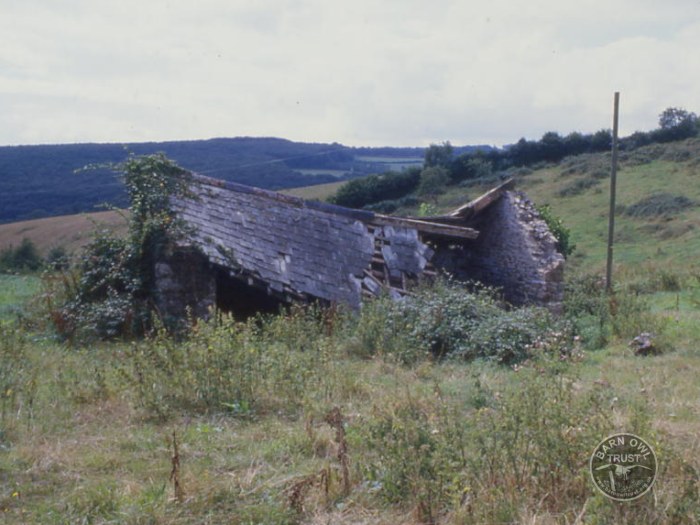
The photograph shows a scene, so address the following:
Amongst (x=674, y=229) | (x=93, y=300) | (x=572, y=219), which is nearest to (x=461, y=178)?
(x=572, y=219)

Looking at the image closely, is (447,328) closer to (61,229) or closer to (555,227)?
(555,227)

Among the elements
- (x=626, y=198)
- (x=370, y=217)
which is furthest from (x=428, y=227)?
(x=626, y=198)

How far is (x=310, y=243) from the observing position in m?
13.2

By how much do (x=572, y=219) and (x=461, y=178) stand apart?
1262 centimetres

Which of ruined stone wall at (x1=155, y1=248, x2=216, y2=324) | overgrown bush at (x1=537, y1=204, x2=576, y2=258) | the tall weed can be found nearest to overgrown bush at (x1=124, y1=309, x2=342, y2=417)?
the tall weed

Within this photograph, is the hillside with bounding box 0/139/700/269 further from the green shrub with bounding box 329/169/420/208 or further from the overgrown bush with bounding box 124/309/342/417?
the overgrown bush with bounding box 124/309/342/417

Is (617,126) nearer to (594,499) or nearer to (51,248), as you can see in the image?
(594,499)

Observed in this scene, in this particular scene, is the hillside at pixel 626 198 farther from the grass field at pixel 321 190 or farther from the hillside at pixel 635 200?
the grass field at pixel 321 190

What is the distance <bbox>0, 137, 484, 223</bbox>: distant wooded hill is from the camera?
89.2 feet

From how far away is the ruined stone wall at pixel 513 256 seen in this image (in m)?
13.2

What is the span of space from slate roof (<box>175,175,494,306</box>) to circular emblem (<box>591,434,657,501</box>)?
7789 mm

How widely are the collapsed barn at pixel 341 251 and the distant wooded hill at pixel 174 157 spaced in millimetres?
10163

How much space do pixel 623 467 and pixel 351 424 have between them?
8.25 ft

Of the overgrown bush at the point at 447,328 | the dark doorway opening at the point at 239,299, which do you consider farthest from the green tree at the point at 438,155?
the overgrown bush at the point at 447,328
